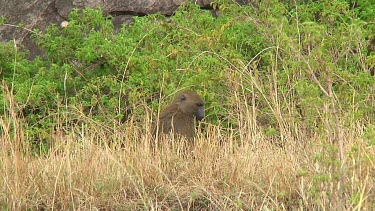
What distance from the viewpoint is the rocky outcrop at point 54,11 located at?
10.9 m

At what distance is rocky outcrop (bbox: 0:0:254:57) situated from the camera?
1088 centimetres

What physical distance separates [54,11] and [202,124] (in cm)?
309

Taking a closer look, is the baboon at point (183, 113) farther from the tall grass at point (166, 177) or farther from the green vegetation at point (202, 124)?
the tall grass at point (166, 177)

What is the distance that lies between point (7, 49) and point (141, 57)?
5.26ft

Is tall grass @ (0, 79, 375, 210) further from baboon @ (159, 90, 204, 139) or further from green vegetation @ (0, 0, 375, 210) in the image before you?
baboon @ (159, 90, 204, 139)

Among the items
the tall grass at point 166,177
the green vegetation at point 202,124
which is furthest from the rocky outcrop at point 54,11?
the tall grass at point 166,177

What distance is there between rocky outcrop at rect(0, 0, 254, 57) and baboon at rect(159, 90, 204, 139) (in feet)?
8.54

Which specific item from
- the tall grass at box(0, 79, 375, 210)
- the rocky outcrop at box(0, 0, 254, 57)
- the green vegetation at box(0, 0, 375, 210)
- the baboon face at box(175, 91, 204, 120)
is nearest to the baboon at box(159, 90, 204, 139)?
the baboon face at box(175, 91, 204, 120)

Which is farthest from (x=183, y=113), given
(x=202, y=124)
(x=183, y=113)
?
(x=202, y=124)

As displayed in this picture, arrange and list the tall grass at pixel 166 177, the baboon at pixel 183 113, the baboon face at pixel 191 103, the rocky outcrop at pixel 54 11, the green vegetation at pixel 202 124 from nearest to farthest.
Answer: the green vegetation at pixel 202 124 < the tall grass at pixel 166 177 < the baboon at pixel 183 113 < the baboon face at pixel 191 103 < the rocky outcrop at pixel 54 11

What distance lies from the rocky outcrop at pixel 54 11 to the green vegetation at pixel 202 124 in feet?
1.60

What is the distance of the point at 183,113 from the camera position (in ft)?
27.4

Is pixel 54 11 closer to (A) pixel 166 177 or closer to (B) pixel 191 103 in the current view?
(B) pixel 191 103

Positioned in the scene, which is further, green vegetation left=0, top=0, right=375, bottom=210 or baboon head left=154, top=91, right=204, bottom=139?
baboon head left=154, top=91, right=204, bottom=139
